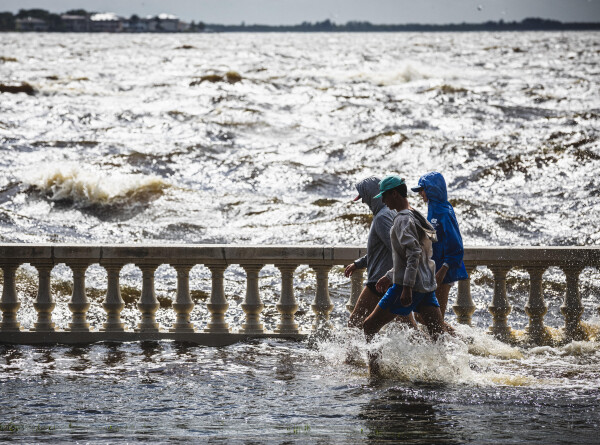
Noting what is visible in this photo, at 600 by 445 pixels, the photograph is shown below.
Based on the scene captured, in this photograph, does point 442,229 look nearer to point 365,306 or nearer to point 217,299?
point 365,306

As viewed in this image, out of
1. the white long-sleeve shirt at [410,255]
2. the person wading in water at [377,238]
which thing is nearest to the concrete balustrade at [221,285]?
the person wading in water at [377,238]

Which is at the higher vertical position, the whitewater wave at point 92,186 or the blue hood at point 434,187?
the blue hood at point 434,187

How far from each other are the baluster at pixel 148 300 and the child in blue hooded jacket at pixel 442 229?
9.03ft

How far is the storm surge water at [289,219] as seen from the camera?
250 inches

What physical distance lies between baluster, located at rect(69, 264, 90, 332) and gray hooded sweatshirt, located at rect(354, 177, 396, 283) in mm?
2897

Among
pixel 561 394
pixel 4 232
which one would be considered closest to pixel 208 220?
pixel 4 232

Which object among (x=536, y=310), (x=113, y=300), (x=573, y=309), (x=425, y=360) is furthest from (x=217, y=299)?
(x=573, y=309)

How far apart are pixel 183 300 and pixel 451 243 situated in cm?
269

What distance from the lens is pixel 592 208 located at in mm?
21016

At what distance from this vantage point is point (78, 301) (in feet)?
28.3

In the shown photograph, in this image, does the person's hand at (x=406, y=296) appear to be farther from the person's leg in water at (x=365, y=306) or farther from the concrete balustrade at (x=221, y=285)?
the concrete balustrade at (x=221, y=285)

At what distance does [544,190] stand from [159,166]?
11054 mm

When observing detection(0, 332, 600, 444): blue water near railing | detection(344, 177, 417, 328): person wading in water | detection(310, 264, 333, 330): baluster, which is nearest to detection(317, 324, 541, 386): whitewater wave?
detection(0, 332, 600, 444): blue water near railing

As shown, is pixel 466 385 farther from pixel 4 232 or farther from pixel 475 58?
pixel 475 58
